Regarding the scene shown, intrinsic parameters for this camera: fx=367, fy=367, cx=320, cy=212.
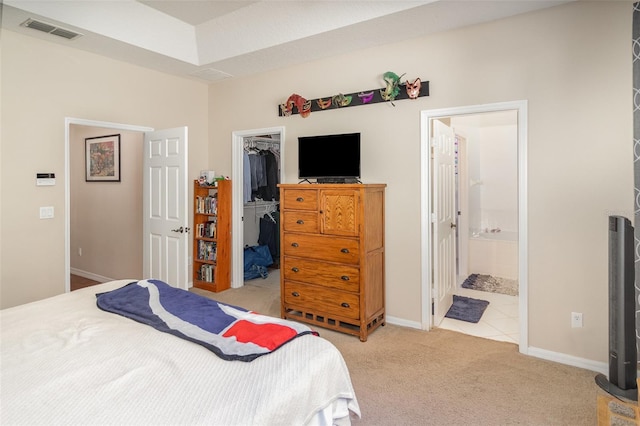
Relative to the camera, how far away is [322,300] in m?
3.42

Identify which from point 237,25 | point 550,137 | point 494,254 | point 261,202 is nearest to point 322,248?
point 550,137

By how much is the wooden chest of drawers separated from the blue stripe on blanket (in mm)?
1355

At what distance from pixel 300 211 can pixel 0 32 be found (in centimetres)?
304

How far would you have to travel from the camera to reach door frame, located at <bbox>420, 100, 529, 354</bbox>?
2.94 metres

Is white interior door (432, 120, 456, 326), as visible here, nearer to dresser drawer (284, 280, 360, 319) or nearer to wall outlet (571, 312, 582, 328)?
dresser drawer (284, 280, 360, 319)

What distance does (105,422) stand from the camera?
3.68ft

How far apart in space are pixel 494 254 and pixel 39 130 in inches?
226

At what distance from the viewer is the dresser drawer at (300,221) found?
11.3ft

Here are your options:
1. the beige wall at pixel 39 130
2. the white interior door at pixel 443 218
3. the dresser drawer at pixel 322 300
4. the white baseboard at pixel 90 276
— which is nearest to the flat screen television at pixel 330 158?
the white interior door at pixel 443 218

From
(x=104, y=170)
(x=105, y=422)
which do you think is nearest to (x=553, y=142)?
(x=105, y=422)

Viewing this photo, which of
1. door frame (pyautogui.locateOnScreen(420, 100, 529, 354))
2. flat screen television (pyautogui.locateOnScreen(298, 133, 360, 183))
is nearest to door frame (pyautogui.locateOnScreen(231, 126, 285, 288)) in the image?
flat screen television (pyautogui.locateOnScreen(298, 133, 360, 183))

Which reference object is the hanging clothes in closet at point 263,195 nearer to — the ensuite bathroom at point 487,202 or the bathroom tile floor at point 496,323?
the ensuite bathroom at point 487,202

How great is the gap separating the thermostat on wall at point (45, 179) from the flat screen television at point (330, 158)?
240 cm

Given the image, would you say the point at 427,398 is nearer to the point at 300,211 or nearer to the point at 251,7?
the point at 300,211
